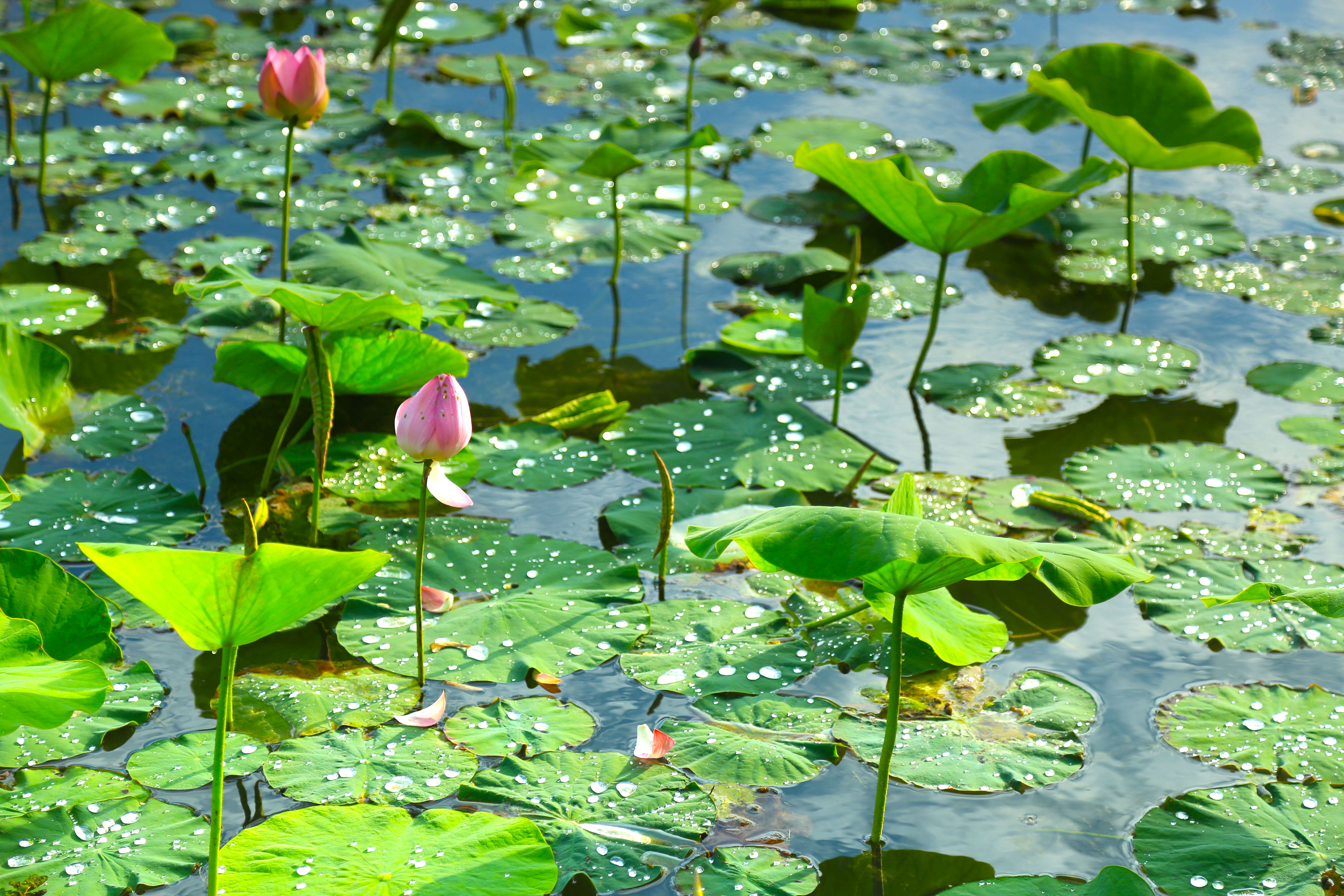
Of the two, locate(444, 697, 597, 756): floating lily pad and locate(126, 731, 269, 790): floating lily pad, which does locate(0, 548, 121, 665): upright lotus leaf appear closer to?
locate(126, 731, 269, 790): floating lily pad

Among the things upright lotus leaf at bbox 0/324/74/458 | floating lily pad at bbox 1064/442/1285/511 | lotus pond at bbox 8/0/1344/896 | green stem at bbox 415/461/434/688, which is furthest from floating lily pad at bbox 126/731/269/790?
floating lily pad at bbox 1064/442/1285/511

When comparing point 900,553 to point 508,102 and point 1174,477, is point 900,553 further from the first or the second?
point 508,102

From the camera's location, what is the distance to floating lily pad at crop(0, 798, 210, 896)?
1361 millimetres

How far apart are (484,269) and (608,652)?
1.58 m

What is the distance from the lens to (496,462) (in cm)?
233

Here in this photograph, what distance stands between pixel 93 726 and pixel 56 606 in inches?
7.2

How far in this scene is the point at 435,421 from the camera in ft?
5.44

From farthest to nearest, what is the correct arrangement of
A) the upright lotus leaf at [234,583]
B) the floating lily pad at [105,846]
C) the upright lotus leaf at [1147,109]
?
the upright lotus leaf at [1147,109] < the floating lily pad at [105,846] < the upright lotus leaf at [234,583]

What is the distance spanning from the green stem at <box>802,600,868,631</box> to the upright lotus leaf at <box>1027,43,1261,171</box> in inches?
59.6

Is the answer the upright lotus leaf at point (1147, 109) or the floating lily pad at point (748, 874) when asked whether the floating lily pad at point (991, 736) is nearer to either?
the floating lily pad at point (748, 874)

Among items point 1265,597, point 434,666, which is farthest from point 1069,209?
point 434,666

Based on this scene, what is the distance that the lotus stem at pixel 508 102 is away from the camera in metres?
3.61

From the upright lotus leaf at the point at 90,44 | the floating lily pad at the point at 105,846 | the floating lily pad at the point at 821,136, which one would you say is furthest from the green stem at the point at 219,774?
the floating lily pad at the point at 821,136

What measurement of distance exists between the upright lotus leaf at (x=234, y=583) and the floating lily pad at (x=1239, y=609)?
1.45 m
